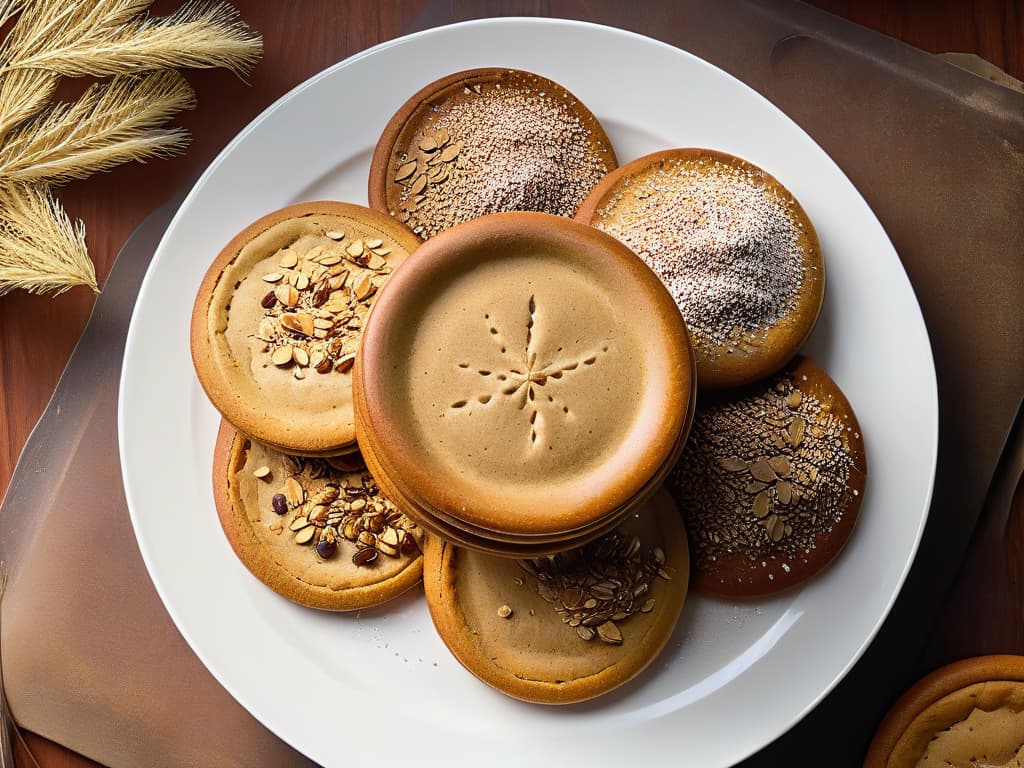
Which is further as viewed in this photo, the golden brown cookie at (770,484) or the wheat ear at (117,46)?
the wheat ear at (117,46)

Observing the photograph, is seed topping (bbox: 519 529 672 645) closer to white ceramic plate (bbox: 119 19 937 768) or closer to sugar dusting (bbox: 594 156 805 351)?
white ceramic plate (bbox: 119 19 937 768)

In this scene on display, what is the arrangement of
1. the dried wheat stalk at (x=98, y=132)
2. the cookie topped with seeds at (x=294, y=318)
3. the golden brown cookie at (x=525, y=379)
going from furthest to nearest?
the dried wheat stalk at (x=98, y=132)
the cookie topped with seeds at (x=294, y=318)
the golden brown cookie at (x=525, y=379)

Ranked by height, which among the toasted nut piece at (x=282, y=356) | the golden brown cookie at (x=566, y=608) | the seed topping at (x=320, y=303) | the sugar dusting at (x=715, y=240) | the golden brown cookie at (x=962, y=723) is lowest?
the golden brown cookie at (x=962, y=723)

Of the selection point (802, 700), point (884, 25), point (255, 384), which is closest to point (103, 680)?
point (255, 384)

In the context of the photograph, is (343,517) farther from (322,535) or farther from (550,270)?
(550,270)

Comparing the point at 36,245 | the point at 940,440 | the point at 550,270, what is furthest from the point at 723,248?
the point at 36,245

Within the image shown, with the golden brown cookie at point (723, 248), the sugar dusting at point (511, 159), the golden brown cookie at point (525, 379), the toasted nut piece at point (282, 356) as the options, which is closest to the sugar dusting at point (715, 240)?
the golden brown cookie at point (723, 248)

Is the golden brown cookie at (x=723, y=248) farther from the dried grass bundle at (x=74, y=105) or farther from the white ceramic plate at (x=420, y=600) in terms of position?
the dried grass bundle at (x=74, y=105)
